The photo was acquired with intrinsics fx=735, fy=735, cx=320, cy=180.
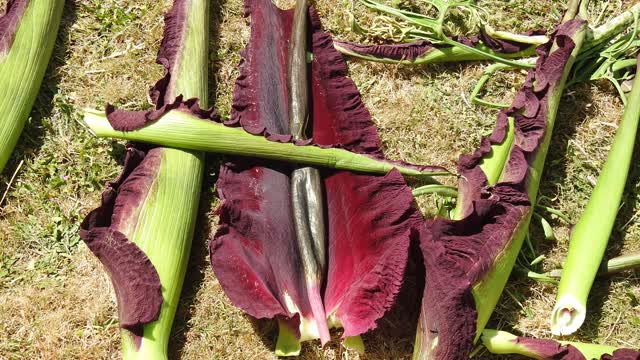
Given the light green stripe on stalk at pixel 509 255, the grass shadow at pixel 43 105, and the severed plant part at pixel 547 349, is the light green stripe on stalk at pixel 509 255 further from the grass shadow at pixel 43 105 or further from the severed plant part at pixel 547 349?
the grass shadow at pixel 43 105

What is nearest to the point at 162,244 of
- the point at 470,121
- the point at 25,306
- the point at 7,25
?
the point at 25,306

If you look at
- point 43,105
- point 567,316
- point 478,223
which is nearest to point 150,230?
point 43,105

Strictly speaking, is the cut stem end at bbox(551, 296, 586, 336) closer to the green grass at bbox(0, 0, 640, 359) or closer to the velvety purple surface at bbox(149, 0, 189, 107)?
the green grass at bbox(0, 0, 640, 359)

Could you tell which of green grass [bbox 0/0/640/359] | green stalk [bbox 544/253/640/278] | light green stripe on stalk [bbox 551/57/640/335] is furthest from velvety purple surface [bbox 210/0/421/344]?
green stalk [bbox 544/253/640/278]

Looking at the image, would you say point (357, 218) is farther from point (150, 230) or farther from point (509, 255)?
point (150, 230)

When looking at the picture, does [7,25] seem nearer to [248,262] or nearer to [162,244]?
[162,244]
